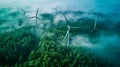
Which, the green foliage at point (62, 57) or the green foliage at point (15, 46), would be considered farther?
the green foliage at point (15, 46)

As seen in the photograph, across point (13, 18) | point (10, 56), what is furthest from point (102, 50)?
point (13, 18)

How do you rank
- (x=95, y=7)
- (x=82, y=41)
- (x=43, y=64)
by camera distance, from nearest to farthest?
(x=43, y=64) < (x=82, y=41) < (x=95, y=7)

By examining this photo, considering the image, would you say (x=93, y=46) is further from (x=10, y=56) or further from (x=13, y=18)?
(x=13, y=18)

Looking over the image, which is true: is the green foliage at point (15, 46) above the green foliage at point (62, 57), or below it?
below

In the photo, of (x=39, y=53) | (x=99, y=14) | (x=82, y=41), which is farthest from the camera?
(x=99, y=14)

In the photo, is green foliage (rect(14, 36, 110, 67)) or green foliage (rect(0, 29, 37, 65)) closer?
green foliage (rect(14, 36, 110, 67))

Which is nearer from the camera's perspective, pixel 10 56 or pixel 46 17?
pixel 10 56

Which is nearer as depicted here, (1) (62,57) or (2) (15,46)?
(1) (62,57)

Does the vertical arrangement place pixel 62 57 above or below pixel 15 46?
above

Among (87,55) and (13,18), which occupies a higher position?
(87,55)

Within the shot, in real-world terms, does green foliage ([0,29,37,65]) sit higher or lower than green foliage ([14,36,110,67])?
lower
